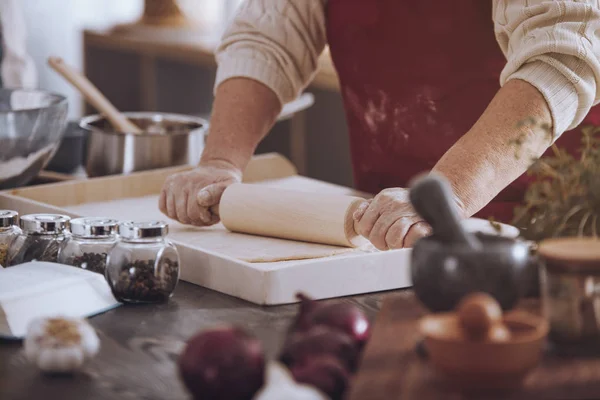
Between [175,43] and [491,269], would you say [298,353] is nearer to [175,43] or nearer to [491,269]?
[491,269]

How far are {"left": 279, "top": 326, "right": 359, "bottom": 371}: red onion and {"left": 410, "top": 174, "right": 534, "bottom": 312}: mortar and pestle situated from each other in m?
Answer: 0.08

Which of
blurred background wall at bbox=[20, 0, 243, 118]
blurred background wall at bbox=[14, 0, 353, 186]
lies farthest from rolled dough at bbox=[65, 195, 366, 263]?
blurred background wall at bbox=[20, 0, 243, 118]

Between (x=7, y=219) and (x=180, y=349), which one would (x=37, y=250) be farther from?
(x=180, y=349)

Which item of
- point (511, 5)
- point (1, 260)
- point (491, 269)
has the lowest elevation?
point (1, 260)

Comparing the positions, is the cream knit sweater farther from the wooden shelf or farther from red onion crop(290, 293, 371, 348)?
the wooden shelf

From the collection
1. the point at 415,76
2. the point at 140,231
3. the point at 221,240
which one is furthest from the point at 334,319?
the point at 415,76

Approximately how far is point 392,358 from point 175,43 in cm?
356

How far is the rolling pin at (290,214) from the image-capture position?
142 cm

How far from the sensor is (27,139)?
69.4 inches

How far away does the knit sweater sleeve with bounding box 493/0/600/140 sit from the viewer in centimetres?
145

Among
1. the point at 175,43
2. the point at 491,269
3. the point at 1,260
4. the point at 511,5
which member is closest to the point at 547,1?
the point at 511,5

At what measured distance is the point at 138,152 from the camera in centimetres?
195

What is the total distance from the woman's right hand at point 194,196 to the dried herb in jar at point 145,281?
427 millimetres

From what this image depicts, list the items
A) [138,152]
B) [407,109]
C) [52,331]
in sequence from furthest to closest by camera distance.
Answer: [138,152] → [407,109] → [52,331]
